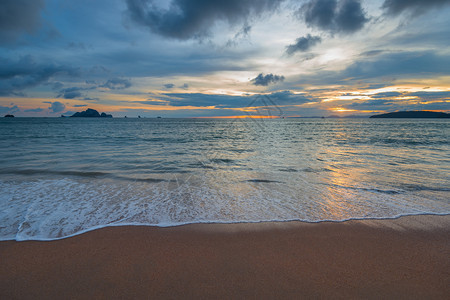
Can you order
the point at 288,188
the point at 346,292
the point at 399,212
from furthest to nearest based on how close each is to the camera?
1. the point at 288,188
2. the point at 399,212
3. the point at 346,292

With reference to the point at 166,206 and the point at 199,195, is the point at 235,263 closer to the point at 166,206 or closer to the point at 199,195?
the point at 166,206

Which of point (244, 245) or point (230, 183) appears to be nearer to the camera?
point (244, 245)

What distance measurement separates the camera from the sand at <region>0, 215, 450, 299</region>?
8.34 ft

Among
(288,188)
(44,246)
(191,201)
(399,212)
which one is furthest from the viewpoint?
(288,188)

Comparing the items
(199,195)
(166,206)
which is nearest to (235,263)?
(166,206)

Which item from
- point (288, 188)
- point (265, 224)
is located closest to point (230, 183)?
point (288, 188)

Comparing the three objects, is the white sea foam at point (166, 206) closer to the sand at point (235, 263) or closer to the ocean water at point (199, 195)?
the ocean water at point (199, 195)

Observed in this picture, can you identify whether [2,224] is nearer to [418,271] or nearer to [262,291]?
[262,291]

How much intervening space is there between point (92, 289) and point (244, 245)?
81.8 inches

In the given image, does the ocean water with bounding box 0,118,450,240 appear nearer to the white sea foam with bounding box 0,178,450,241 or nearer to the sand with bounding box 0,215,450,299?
the white sea foam with bounding box 0,178,450,241

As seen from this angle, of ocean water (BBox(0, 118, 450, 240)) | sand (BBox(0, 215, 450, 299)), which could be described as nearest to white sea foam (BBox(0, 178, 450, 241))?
ocean water (BBox(0, 118, 450, 240))

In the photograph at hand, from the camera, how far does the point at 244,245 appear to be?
351 centimetres

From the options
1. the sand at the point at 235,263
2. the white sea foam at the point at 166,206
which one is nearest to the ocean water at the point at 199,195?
the white sea foam at the point at 166,206

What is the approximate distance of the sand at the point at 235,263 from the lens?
2543 millimetres
